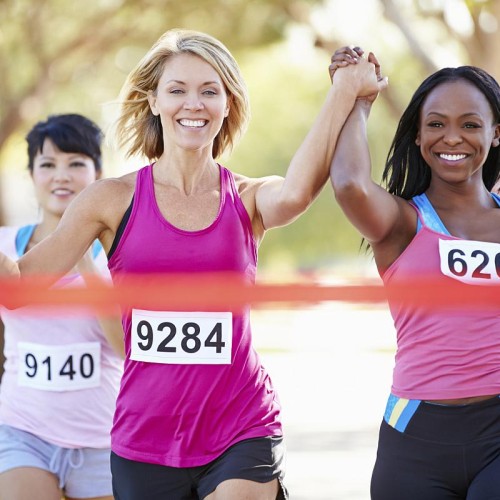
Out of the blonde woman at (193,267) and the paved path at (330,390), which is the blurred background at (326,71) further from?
the blonde woman at (193,267)

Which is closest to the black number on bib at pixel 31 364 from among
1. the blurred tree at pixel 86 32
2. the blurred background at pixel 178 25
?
the blurred background at pixel 178 25

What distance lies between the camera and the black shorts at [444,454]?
341 centimetres

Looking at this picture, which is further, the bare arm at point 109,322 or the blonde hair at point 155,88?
the bare arm at point 109,322

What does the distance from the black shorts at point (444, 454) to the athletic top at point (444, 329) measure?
0.21ft

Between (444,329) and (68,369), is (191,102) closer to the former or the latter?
(444,329)

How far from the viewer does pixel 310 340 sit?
54.3ft

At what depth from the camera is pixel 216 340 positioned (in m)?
3.66

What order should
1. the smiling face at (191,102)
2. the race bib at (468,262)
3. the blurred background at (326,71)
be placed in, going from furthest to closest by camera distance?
the blurred background at (326,71)
the smiling face at (191,102)
the race bib at (468,262)

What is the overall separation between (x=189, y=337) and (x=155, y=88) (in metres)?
0.95

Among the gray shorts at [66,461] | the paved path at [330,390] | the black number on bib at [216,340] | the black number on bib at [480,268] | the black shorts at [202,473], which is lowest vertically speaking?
the paved path at [330,390]

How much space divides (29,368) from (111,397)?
351 mm

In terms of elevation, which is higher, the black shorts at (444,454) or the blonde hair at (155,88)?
the blonde hair at (155,88)

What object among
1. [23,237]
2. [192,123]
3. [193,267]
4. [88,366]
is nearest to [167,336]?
[193,267]

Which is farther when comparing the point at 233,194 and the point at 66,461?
the point at 66,461
